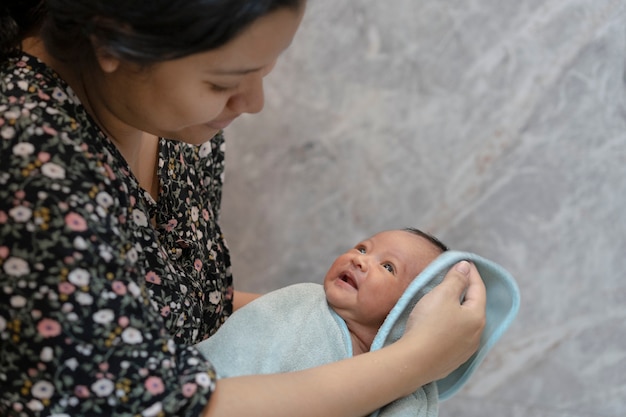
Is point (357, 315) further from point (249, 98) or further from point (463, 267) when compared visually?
point (249, 98)

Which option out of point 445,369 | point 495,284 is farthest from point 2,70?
point 495,284

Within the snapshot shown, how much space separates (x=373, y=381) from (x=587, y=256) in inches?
35.6

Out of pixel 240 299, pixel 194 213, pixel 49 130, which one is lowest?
pixel 240 299

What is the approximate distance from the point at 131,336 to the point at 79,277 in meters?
0.09

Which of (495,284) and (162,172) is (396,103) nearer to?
(495,284)

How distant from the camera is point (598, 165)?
1.67m

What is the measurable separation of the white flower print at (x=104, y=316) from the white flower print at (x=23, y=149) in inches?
7.1

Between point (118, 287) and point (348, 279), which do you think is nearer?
point (118, 287)

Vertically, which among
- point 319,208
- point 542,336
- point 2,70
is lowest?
point 542,336

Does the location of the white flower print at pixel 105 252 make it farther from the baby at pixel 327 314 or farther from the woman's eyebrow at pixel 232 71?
the baby at pixel 327 314

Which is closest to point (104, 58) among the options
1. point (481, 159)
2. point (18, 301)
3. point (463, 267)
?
point (18, 301)

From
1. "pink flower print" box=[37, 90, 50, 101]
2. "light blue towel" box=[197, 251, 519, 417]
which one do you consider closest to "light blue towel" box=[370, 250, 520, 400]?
"light blue towel" box=[197, 251, 519, 417]

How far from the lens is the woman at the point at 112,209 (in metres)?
0.80

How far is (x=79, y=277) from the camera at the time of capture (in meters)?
0.81
